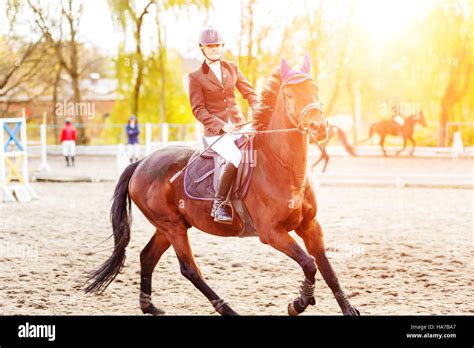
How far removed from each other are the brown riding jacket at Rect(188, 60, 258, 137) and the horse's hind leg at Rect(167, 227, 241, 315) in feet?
2.65

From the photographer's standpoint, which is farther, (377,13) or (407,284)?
(377,13)

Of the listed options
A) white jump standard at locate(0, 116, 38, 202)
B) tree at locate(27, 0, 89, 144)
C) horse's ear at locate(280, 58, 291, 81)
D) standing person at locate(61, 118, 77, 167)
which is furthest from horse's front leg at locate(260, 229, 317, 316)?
tree at locate(27, 0, 89, 144)

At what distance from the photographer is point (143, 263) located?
16.3 feet

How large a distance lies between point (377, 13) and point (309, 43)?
4.13 meters

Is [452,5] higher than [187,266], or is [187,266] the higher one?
[452,5]

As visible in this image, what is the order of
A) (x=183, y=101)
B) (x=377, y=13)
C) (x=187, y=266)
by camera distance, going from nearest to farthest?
(x=187, y=266) → (x=377, y=13) → (x=183, y=101)

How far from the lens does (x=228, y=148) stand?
14.9ft

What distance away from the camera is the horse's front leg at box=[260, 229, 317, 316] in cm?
405

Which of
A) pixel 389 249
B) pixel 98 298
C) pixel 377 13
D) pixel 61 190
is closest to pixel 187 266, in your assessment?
pixel 98 298

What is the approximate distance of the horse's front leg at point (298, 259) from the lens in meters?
4.05

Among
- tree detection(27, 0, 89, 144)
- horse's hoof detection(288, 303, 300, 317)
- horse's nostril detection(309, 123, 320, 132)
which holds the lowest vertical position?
horse's hoof detection(288, 303, 300, 317)

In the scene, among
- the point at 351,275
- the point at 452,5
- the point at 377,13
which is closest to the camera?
the point at 351,275

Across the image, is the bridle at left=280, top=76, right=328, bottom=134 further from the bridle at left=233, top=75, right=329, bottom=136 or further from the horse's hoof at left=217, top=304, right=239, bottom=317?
the horse's hoof at left=217, top=304, right=239, bottom=317

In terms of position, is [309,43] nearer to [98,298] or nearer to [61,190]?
[61,190]
